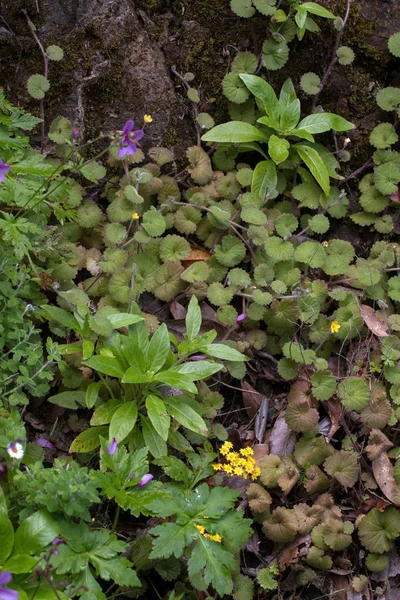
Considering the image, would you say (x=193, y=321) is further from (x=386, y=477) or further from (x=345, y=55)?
(x=345, y=55)

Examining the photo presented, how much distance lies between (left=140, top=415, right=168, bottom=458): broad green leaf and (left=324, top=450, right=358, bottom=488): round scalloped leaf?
82cm

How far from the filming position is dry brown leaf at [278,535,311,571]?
3.16 meters

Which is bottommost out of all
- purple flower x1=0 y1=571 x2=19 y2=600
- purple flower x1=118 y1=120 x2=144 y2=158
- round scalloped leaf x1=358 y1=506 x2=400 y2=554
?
round scalloped leaf x1=358 y1=506 x2=400 y2=554

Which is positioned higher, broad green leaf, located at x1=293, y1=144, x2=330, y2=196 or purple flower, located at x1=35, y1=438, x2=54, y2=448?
broad green leaf, located at x1=293, y1=144, x2=330, y2=196

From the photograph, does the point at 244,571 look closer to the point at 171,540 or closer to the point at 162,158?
the point at 171,540

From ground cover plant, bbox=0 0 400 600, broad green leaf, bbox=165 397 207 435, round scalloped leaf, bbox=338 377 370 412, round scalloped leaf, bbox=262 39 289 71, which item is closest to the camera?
ground cover plant, bbox=0 0 400 600

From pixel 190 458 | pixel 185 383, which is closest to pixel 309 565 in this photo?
pixel 190 458

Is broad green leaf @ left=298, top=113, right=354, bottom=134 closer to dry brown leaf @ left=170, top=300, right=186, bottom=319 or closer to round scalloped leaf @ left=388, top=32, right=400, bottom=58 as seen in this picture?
round scalloped leaf @ left=388, top=32, right=400, bottom=58

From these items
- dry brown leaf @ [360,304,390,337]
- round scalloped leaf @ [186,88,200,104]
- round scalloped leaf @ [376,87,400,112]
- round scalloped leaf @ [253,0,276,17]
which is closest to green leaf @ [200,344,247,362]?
dry brown leaf @ [360,304,390,337]

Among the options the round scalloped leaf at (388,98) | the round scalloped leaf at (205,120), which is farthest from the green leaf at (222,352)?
the round scalloped leaf at (388,98)

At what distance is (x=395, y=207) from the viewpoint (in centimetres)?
404

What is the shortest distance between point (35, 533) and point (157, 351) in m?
0.98

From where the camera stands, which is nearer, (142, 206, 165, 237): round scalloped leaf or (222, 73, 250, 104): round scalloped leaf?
(142, 206, 165, 237): round scalloped leaf

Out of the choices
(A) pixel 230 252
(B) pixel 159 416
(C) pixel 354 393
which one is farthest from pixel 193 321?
(C) pixel 354 393
